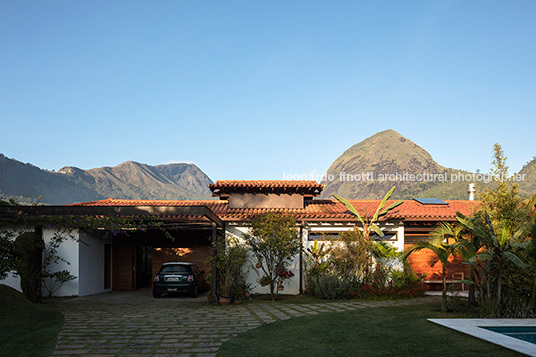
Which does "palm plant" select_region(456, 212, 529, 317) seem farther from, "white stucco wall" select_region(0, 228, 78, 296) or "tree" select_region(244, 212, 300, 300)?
"white stucco wall" select_region(0, 228, 78, 296)

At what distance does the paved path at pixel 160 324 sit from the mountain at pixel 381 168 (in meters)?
81.4

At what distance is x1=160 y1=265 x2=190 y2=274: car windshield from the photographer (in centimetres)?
1614

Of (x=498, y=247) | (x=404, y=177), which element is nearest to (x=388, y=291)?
(x=498, y=247)

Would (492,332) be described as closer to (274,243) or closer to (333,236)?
(274,243)

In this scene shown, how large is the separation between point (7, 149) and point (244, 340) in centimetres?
10830

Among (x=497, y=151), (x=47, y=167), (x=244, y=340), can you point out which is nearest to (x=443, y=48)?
(x=497, y=151)

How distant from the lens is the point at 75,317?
10.5m

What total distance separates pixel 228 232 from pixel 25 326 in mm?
8468

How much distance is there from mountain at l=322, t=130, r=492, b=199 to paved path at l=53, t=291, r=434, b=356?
8144cm

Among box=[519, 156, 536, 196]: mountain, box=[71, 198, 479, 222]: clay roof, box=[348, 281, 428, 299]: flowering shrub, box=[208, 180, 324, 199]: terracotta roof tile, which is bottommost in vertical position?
box=[348, 281, 428, 299]: flowering shrub

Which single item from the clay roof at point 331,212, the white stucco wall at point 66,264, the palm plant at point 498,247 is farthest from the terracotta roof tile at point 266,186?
the palm plant at point 498,247

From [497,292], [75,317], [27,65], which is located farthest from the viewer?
[27,65]

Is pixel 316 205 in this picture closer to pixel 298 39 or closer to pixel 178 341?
pixel 298 39

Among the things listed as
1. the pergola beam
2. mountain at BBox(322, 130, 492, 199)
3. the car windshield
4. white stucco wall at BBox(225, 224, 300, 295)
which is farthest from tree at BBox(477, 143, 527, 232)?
mountain at BBox(322, 130, 492, 199)
